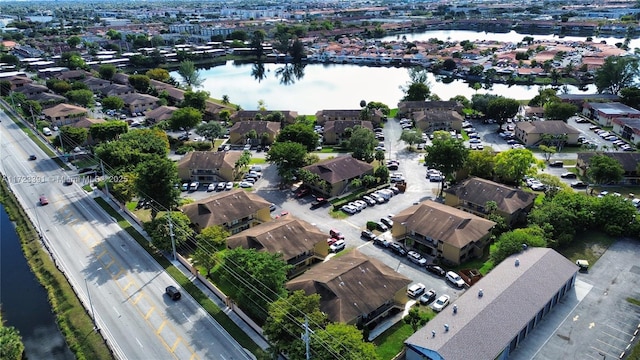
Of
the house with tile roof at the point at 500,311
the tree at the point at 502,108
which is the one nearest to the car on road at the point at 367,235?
the house with tile roof at the point at 500,311

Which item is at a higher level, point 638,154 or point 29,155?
point 638,154

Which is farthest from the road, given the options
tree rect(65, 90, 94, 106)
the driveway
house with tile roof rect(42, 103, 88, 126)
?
tree rect(65, 90, 94, 106)

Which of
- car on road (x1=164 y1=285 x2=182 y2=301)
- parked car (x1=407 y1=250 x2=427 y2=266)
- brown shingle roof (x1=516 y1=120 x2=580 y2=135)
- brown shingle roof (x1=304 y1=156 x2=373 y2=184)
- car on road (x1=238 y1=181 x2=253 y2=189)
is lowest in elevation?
car on road (x1=164 y1=285 x2=182 y2=301)

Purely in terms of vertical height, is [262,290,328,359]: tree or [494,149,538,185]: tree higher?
[494,149,538,185]: tree

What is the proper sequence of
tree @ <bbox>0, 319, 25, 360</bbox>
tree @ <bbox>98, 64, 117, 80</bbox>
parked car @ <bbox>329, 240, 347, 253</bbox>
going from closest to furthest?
tree @ <bbox>0, 319, 25, 360</bbox>, parked car @ <bbox>329, 240, 347, 253</bbox>, tree @ <bbox>98, 64, 117, 80</bbox>

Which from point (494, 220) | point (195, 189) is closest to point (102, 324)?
point (195, 189)

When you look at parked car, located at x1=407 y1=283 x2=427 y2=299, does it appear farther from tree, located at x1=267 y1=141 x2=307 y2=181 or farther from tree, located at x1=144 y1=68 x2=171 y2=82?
tree, located at x1=144 y1=68 x2=171 y2=82

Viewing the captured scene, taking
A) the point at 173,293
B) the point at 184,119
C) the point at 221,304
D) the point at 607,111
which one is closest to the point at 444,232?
the point at 221,304

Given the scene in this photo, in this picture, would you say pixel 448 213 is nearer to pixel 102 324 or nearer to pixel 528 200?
pixel 528 200
